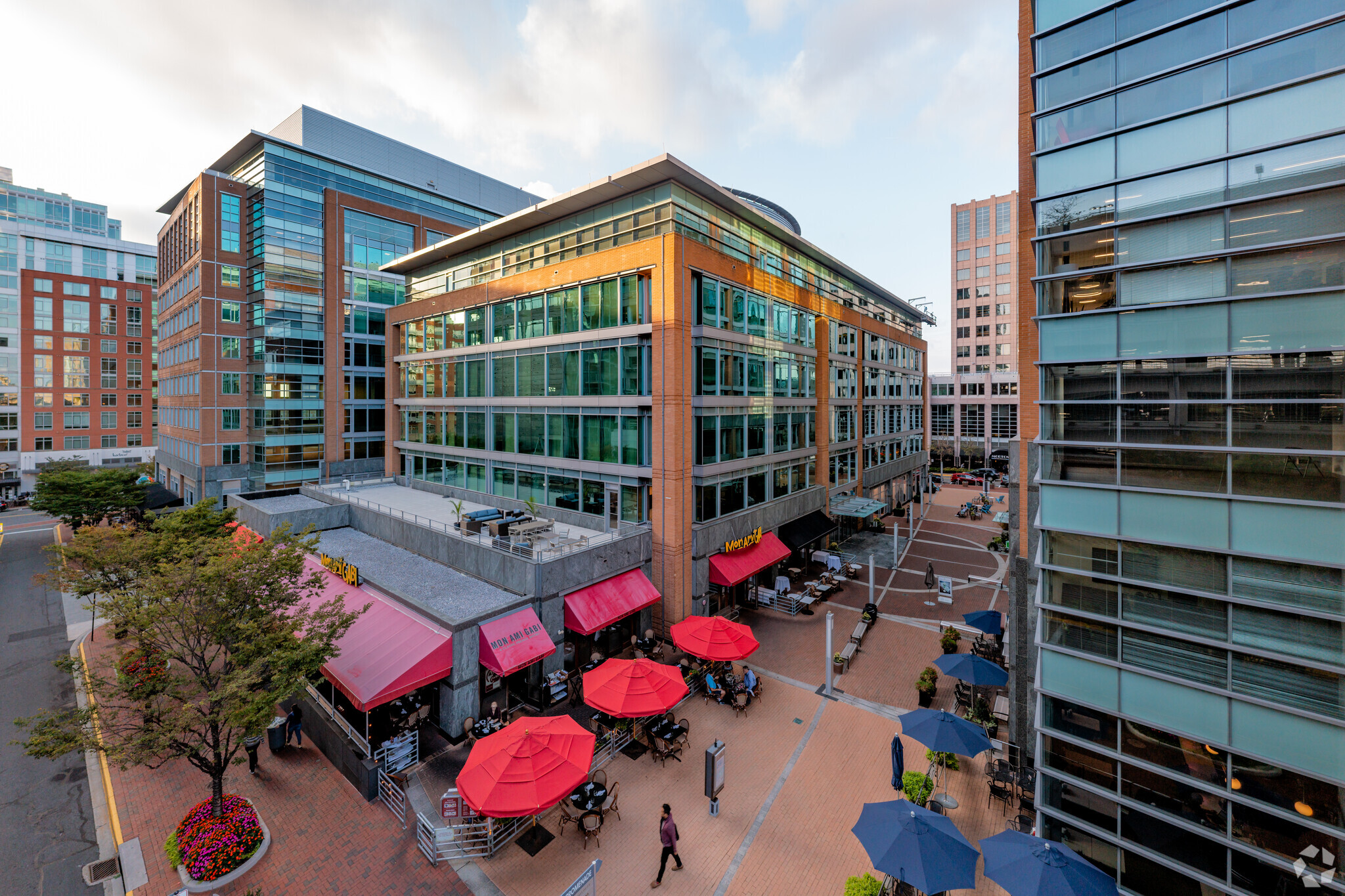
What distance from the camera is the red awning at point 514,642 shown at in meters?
15.7

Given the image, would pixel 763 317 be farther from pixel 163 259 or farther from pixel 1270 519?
pixel 163 259

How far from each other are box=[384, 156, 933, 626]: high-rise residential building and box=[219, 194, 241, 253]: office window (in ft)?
69.6

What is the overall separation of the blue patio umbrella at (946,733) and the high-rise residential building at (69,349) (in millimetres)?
91599

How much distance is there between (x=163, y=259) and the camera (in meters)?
56.3

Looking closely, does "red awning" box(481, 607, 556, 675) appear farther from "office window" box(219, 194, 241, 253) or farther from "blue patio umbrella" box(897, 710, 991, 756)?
"office window" box(219, 194, 241, 253)

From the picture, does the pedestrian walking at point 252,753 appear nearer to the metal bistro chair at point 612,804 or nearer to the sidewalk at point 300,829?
the sidewalk at point 300,829

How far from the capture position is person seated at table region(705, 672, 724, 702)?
1825cm

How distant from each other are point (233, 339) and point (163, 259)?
24.3m

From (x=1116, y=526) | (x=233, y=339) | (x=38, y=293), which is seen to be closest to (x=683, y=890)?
(x=1116, y=526)

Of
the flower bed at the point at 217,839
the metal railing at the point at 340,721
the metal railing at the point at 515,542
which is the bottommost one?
the flower bed at the point at 217,839

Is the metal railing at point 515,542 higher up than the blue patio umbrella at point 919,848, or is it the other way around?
the metal railing at point 515,542

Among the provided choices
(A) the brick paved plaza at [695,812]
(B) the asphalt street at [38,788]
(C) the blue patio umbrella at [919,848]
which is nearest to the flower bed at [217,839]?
(A) the brick paved plaza at [695,812]
